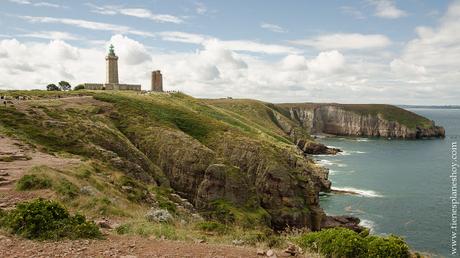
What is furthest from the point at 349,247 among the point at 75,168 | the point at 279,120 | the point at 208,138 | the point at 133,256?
the point at 279,120

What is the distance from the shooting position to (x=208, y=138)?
66688 mm

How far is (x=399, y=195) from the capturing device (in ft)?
238

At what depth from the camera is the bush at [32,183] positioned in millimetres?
20625

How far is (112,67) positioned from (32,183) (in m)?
78.7

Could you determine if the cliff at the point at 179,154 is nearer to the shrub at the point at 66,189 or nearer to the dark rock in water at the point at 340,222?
the dark rock in water at the point at 340,222

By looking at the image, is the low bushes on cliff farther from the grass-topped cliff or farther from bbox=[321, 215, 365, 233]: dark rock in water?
bbox=[321, 215, 365, 233]: dark rock in water

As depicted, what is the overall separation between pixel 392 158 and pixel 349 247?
110917 mm

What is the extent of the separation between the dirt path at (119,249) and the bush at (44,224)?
17.4 inches

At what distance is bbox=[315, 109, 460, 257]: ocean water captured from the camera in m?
53.0

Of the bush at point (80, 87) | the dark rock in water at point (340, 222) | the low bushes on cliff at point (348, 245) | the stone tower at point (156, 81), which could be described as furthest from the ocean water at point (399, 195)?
the bush at point (80, 87)

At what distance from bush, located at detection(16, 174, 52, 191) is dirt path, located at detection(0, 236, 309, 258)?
8054mm

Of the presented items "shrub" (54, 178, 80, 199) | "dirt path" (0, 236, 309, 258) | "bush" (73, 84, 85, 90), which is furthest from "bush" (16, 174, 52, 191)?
"bush" (73, 84, 85, 90)

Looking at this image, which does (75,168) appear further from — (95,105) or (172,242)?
(95,105)

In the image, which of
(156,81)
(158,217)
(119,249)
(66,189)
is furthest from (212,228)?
(156,81)
